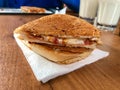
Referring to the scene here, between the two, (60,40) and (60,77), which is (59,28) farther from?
(60,77)

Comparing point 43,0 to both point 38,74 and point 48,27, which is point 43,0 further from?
point 38,74

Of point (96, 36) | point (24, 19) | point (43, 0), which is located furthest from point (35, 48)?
point (43, 0)

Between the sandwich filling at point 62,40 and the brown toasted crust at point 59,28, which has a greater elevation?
the brown toasted crust at point 59,28

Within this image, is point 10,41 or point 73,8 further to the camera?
point 73,8

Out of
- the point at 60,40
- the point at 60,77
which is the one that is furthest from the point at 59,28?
the point at 60,77
